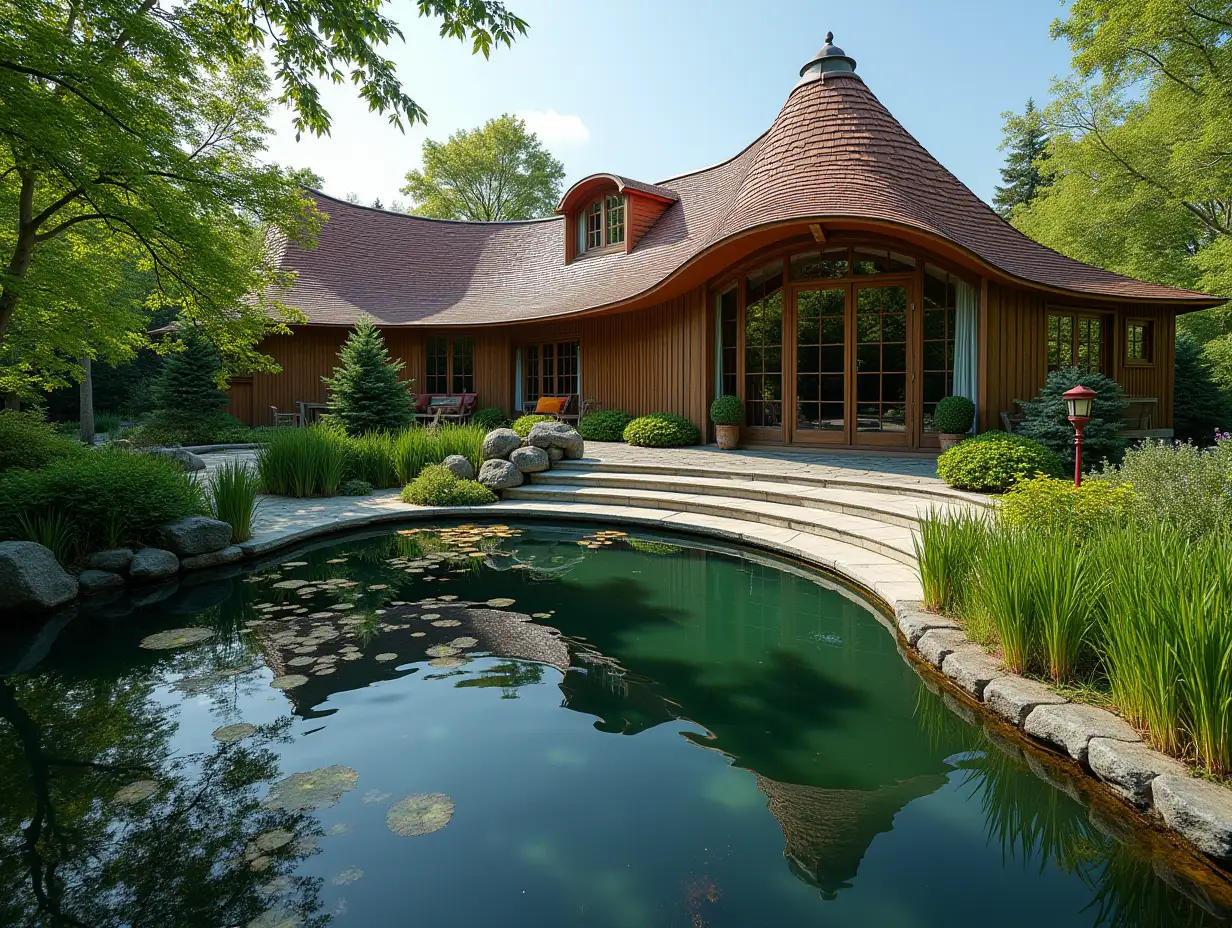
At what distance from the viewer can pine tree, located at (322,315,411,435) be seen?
11.7 metres

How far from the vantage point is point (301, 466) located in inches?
349

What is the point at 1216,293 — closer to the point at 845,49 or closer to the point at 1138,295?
the point at 1138,295

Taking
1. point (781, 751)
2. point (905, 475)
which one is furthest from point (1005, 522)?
point (905, 475)

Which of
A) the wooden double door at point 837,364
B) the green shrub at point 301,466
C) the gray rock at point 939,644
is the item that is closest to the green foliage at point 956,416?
the wooden double door at point 837,364

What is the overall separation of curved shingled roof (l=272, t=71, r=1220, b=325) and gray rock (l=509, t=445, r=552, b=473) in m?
3.66

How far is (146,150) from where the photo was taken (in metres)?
6.53

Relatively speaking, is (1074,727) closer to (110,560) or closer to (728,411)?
(110,560)

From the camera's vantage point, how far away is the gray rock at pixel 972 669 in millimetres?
3414

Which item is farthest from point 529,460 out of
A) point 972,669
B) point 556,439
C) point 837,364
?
point 972,669

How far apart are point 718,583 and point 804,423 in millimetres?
5729

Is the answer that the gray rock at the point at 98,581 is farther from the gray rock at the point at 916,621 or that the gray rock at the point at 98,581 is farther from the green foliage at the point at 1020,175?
the green foliage at the point at 1020,175

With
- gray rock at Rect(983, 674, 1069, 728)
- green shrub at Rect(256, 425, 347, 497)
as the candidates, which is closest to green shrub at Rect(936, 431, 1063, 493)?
gray rock at Rect(983, 674, 1069, 728)

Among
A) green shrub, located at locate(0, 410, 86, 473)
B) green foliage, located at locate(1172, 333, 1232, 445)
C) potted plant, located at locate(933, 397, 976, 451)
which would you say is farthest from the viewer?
green foliage, located at locate(1172, 333, 1232, 445)

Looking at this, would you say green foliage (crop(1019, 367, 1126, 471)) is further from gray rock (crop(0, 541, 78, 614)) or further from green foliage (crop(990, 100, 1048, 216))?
green foliage (crop(990, 100, 1048, 216))
